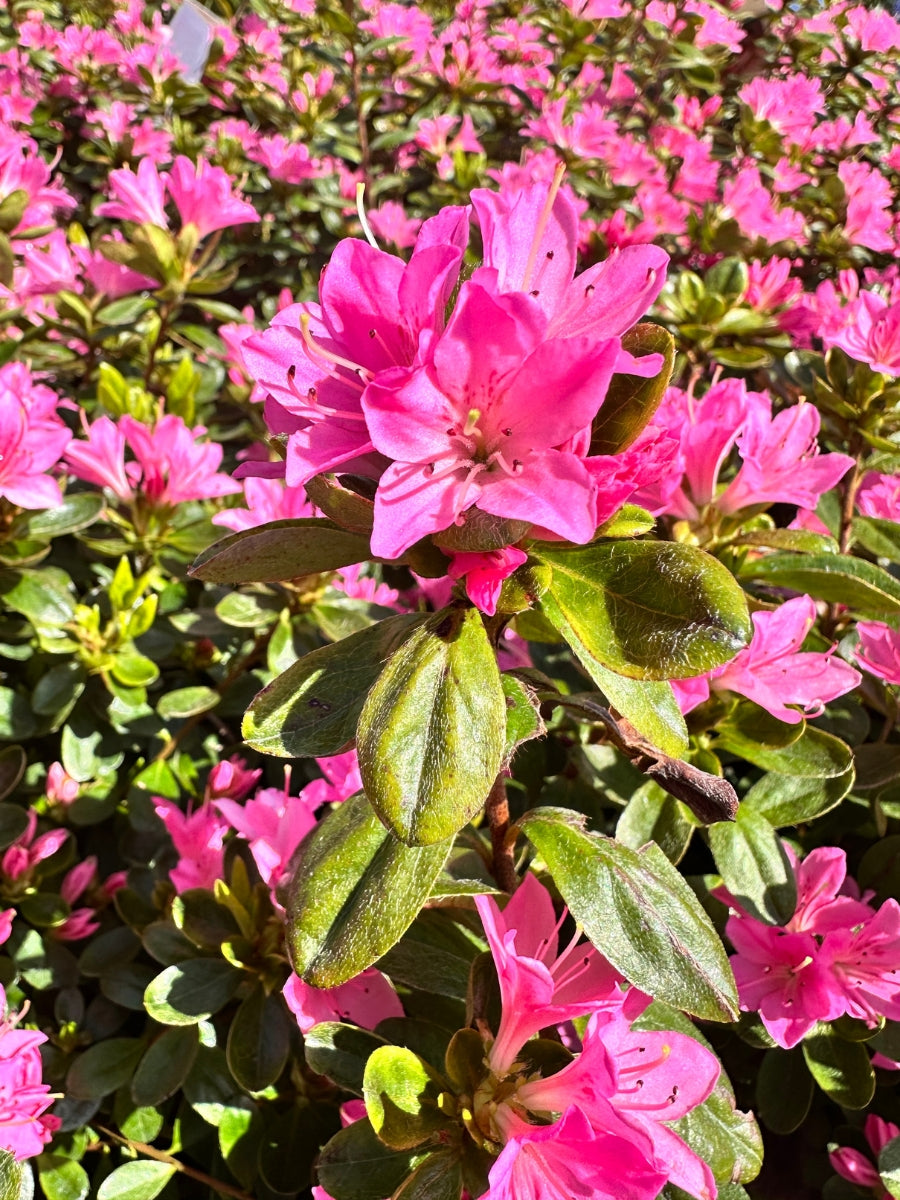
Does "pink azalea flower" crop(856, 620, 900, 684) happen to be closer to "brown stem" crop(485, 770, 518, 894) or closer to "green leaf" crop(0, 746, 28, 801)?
"brown stem" crop(485, 770, 518, 894)

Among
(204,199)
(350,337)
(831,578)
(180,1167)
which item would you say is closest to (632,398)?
(350,337)

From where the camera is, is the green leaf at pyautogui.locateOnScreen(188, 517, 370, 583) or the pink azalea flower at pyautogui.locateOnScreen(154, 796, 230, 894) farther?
the pink azalea flower at pyautogui.locateOnScreen(154, 796, 230, 894)

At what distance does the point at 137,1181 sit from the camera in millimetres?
1093

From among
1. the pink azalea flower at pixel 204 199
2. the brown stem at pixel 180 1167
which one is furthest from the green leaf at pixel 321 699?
the pink azalea flower at pixel 204 199

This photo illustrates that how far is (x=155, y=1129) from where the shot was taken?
1.15m

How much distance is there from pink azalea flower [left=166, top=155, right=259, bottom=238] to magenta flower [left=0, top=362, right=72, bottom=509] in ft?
1.98

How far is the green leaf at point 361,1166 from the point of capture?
753 mm

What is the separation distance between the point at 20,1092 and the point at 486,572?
811 mm

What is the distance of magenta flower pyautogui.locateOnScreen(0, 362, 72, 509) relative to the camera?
1.18m

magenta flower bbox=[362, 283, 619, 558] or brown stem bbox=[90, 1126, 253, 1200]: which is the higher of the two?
magenta flower bbox=[362, 283, 619, 558]

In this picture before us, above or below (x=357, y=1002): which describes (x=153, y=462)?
above

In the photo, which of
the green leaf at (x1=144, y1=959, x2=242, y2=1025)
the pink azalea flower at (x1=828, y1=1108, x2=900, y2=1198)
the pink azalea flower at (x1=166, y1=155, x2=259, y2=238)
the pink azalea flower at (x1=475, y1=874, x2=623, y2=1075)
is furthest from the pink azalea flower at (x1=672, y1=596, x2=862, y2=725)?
the pink azalea flower at (x1=166, y1=155, x2=259, y2=238)

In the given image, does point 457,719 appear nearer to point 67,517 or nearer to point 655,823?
point 655,823

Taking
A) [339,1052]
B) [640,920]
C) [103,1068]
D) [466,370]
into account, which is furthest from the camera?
[103,1068]
